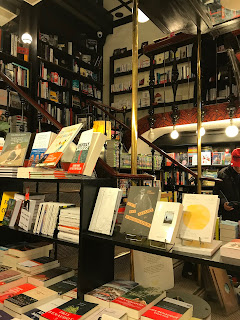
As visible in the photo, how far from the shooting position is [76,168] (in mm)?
1528

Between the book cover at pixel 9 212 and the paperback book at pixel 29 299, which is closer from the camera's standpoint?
the paperback book at pixel 29 299

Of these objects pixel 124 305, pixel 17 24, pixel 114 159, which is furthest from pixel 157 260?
pixel 17 24

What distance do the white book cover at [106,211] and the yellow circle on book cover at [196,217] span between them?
1.25 feet

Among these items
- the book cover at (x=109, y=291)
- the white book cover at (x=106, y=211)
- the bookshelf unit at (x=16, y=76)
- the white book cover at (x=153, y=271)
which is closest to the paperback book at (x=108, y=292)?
the book cover at (x=109, y=291)

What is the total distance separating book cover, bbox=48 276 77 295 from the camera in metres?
1.61

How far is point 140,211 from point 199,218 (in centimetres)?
29

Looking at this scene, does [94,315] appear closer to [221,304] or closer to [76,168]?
[76,168]

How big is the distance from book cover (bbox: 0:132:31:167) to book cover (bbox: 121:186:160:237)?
0.90m

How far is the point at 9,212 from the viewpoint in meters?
2.07

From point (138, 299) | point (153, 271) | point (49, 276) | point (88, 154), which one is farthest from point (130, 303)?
point (88, 154)

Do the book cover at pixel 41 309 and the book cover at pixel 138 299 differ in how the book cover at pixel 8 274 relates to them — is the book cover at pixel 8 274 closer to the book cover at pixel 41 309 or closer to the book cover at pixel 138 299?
the book cover at pixel 41 309

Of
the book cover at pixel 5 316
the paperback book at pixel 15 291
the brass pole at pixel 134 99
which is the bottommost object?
the book cover at pixel 5 316

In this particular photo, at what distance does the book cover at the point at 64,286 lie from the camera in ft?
5.28

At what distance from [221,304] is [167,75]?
16.8 feet
